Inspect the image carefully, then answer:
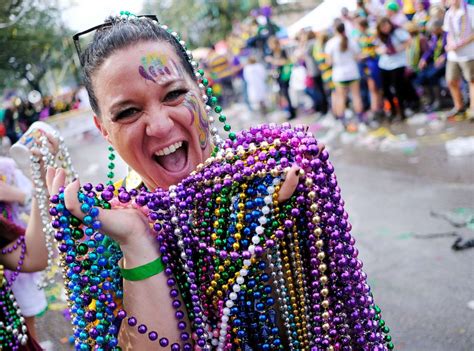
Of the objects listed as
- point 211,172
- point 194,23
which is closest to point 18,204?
point 211,172

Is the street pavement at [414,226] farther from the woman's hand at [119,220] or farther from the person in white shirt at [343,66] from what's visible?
the woman's hand at [119,220]

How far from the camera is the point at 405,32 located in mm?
7438

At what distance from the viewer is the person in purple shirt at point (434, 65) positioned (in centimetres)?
711

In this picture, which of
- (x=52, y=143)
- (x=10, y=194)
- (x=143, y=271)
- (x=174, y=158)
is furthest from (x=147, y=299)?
(x=10, y=194)

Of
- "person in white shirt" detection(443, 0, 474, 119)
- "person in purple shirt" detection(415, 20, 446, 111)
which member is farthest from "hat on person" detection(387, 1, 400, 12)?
"person in white shirt" detection(443, 0, 474, 119)

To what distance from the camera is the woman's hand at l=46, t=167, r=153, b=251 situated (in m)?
1.18

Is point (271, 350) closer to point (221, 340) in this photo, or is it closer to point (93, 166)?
point (221, 340)

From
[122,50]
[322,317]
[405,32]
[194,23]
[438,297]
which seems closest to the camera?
[322,317]

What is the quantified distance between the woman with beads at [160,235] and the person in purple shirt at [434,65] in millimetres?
6451

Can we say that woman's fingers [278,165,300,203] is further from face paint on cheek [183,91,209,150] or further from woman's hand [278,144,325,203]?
face paint on cheek [183,91,209,150]

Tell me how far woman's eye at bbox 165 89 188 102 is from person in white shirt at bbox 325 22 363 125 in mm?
6805

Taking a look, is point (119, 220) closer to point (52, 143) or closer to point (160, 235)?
point (160, 235)

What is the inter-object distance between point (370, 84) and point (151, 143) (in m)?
7.32

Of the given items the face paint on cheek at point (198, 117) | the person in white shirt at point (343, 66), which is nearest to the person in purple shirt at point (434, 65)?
the person in white shirt at point (343, 66)
